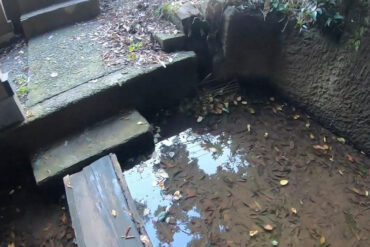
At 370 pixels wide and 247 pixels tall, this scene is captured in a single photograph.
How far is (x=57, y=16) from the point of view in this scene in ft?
13.5

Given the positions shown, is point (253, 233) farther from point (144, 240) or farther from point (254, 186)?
point (144, 240)

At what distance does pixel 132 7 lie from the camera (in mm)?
4391

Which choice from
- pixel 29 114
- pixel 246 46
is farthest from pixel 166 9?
pixel 29 114

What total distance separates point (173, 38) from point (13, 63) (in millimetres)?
1868

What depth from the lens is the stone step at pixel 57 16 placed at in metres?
4.02

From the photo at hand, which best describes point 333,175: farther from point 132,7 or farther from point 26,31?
point 26,31

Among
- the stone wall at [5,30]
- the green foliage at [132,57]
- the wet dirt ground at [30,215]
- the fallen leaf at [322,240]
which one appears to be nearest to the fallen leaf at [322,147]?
the fallen leaf at [322,240]

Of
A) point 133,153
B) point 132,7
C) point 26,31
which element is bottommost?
point 133,153

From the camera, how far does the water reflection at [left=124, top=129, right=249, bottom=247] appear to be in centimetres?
266

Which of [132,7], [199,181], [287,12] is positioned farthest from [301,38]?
[132,7]

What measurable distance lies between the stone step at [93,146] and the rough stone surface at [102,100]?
0.10m

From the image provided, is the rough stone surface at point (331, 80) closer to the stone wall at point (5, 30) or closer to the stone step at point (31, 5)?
the stone step at point (31, 5)

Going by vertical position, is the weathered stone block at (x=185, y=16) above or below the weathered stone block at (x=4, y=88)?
above

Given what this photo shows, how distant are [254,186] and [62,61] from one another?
94.8 inches
